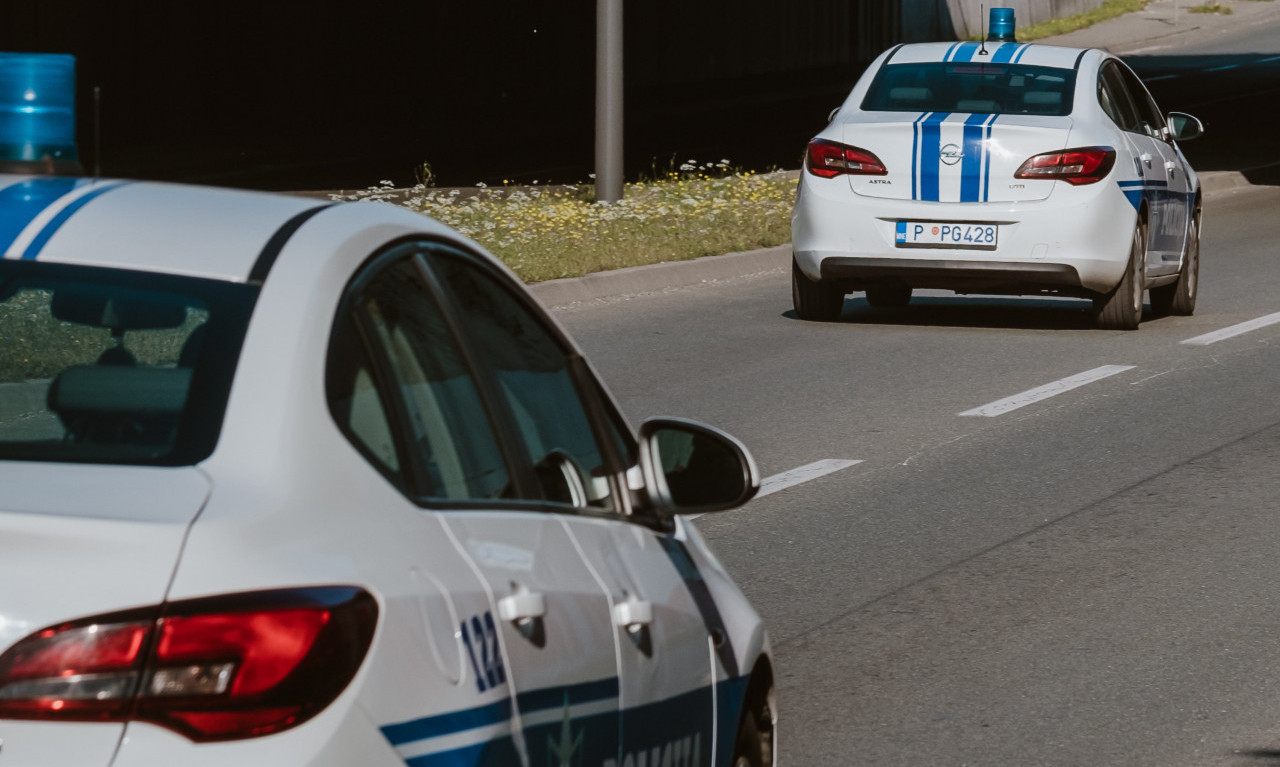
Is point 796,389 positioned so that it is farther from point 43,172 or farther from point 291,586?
point 291,586

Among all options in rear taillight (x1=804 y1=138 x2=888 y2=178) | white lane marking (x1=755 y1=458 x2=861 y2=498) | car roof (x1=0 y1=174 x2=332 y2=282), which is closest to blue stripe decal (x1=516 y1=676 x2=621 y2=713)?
car roof (x1=0 y1=174 x2=332 y2=282)

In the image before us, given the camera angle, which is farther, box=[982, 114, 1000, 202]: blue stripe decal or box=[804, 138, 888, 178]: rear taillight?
box=[804, 138, 888, 178]: rear taillight

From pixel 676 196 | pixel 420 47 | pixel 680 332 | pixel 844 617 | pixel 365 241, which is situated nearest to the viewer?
pixel 365 241

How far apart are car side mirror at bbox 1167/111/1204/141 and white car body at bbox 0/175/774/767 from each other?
1156 centimetres

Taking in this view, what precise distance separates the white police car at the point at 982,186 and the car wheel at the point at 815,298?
0.04 ft

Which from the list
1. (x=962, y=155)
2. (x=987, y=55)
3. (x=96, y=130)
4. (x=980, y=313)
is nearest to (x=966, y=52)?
(x=987, y=55)

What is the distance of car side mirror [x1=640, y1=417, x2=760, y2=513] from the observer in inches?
142

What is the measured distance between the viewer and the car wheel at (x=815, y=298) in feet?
45.5

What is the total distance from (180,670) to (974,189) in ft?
35.8

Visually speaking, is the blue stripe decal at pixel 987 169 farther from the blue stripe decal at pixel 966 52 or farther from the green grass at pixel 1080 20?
the green grass at pixel 1080 20

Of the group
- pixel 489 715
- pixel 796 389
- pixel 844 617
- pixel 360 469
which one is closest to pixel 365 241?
pixel 360 469

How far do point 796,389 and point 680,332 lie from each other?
2280 millimetres

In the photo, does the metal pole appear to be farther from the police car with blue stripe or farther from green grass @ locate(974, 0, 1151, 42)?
green grass @ locate(974, 0, 1151, 42)

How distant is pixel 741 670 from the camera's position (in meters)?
3.93
